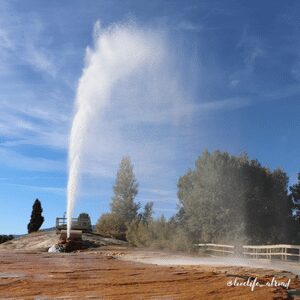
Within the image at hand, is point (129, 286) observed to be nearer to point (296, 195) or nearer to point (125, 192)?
point (296, 195)

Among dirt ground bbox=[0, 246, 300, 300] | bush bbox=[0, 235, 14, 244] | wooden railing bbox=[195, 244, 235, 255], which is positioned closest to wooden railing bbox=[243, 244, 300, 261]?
wooden railing bbox=[195, 244, 235, 255]

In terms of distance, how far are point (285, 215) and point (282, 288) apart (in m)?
36.1

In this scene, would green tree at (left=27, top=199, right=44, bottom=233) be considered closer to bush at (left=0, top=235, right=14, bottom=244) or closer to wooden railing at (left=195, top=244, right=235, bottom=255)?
bush at (left=0, top=235, right=14, bottom=244)

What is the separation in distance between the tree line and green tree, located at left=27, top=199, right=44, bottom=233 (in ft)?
60.1

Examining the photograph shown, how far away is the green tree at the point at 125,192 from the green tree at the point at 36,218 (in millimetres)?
12304

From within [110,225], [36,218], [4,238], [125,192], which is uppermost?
[125,192]

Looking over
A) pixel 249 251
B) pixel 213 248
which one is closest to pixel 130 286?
pixel 249 251

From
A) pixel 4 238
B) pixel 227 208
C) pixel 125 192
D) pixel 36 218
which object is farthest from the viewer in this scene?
pixel 125 192

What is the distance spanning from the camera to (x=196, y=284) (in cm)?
1205

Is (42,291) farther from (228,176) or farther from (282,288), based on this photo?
(228,176)

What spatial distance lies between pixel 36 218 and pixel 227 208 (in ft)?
97.2

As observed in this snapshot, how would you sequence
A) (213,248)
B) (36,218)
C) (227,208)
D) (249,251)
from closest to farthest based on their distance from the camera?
(249,251), (213,248), (227,208), (36,218)

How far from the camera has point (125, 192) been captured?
7075cm

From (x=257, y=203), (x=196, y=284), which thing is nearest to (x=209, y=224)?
(x=257, y=203)
